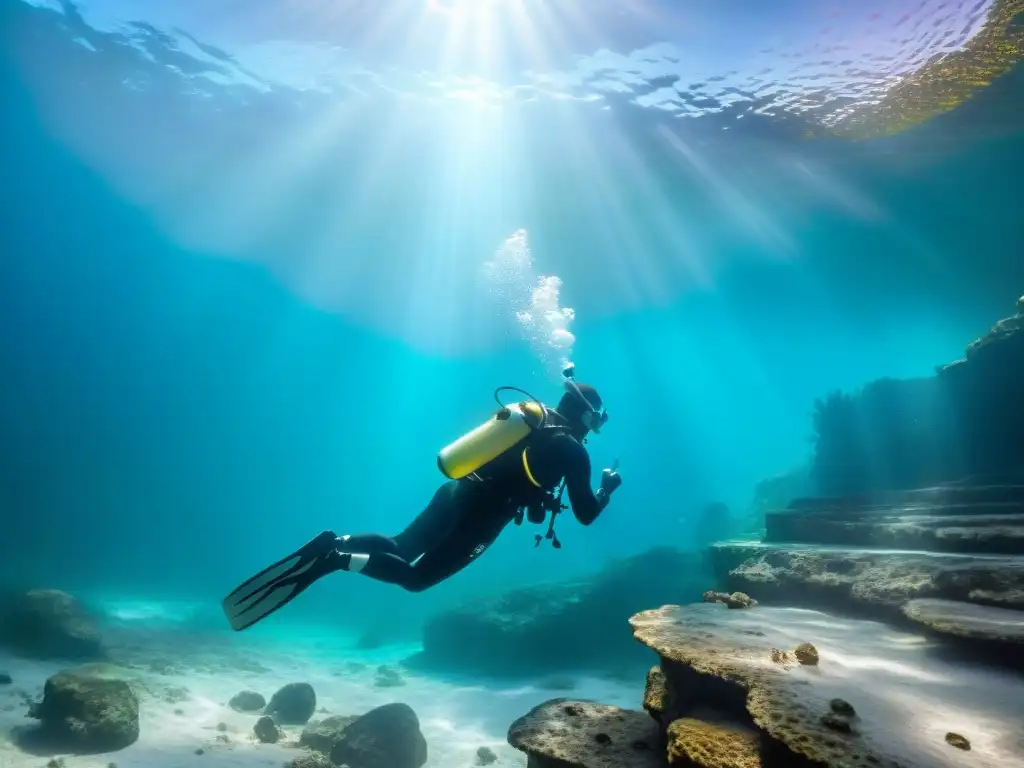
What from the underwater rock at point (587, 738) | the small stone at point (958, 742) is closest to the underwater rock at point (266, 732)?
the underwater rock at point (587, 738)

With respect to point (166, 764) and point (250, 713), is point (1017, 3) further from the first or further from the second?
point (250, 713)

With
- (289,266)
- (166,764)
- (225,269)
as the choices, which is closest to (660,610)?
(166,764)

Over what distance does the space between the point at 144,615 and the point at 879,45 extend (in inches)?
1487

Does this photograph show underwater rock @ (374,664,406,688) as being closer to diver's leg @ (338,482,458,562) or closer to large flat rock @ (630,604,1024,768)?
diver's leg @ (338,482,458,562)

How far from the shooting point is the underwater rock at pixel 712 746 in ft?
8.81

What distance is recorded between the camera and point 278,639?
25.7m

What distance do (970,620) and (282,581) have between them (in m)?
6.27

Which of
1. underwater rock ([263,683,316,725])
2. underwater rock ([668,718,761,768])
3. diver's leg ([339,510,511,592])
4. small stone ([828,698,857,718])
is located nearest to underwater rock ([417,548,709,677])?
underwater rock ([263,683,316,725])

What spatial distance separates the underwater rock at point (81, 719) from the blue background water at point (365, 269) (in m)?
17.9

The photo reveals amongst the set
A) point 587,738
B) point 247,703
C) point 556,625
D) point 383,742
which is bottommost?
point 556,625

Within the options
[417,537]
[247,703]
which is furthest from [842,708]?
[247,703]

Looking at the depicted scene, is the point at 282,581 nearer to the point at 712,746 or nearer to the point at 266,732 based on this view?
the point at 712,746

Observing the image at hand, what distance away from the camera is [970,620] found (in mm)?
4070

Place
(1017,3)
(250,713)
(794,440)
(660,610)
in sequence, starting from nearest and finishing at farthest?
(660,610) → (1017,3) → (250,713) → (794,440)
